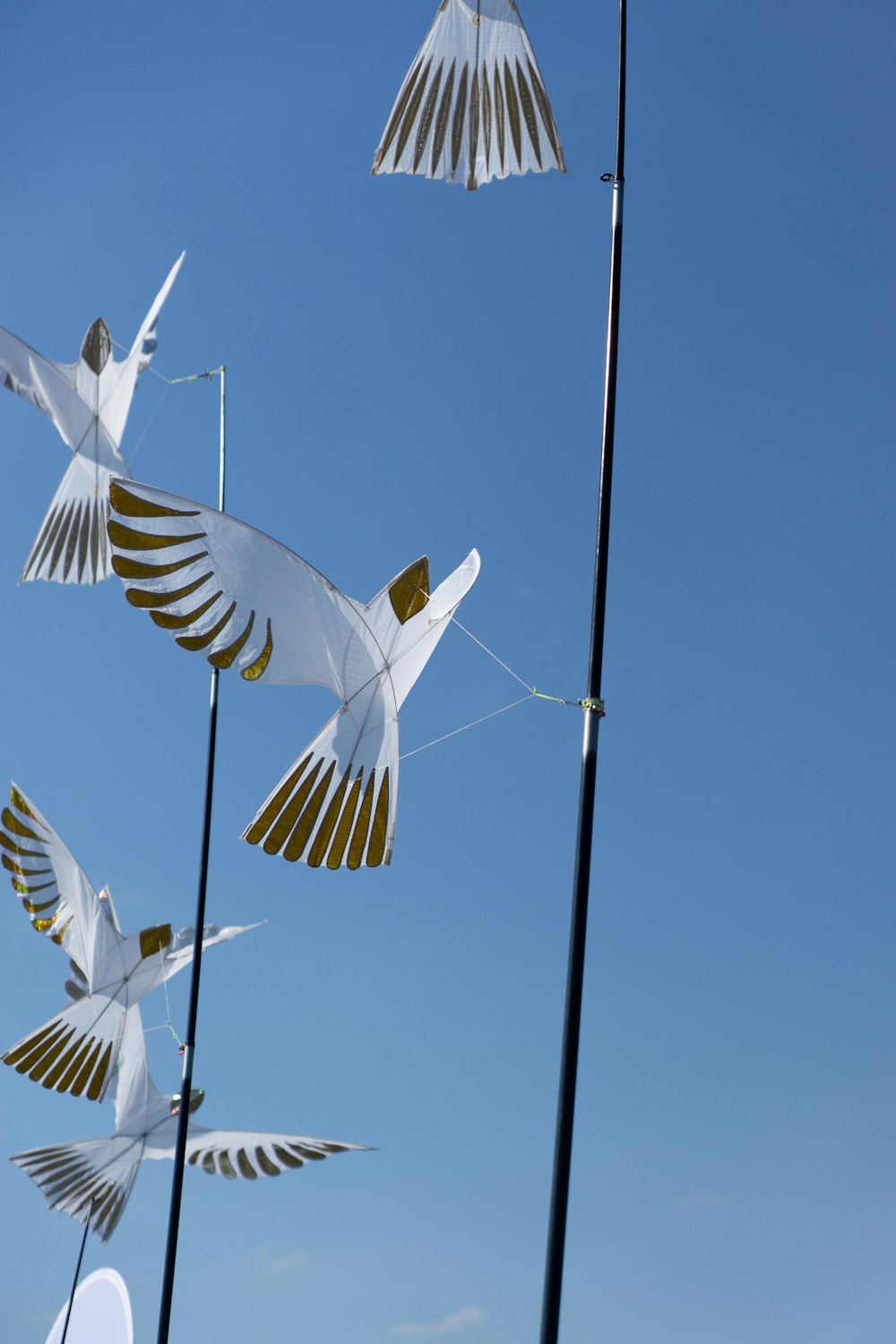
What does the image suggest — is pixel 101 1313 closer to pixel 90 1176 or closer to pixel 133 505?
pixel 90 1176

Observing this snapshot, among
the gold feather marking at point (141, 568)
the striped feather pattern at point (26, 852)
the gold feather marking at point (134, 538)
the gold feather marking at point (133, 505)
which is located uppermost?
the gold feather marking at point (133, 505)

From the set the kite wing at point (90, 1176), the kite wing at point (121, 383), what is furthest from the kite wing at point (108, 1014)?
the kite wing at point (121, 383)

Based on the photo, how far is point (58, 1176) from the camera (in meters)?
6.98

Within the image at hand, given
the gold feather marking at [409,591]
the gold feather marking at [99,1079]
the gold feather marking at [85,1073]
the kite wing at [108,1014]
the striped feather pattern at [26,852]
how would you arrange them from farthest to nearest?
the gold feather marking at [99,1079] < the gold feather marking at [85,1073] < the kite wing at [108,1014] < the striped feather pattern at [26,852] < the gold feather marking at [409,591]

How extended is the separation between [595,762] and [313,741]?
38.3 inches

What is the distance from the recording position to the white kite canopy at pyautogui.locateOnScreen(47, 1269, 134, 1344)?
771cm

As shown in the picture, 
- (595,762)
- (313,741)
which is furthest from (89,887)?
(595,762)

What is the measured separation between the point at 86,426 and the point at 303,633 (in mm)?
3681

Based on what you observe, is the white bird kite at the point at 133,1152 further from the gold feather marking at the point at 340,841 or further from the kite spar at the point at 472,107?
the kite spar at the point at 472,107

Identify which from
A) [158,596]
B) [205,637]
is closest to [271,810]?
[205,637]

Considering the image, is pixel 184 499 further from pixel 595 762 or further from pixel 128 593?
Answer: pixel 595 762

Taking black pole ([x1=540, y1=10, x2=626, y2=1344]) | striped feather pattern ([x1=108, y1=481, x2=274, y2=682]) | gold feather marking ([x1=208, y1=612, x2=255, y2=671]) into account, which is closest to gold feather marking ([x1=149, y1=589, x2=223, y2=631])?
striped feather pattern ([x1=108, y1=481, x2=274, y2=682])

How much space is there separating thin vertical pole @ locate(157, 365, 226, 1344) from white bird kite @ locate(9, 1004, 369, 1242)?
11.8 inches

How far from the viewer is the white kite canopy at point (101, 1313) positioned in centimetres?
771
